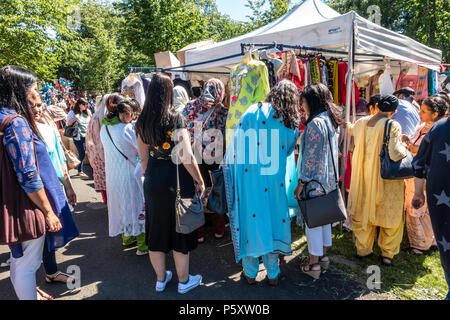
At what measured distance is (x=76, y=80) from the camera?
91.0ft

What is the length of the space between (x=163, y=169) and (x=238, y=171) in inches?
26.1

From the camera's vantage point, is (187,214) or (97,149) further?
(97,149)

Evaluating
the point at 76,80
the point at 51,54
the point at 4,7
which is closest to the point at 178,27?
the point at 51,54

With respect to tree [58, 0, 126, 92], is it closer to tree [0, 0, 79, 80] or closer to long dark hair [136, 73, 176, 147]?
tree [0, 0, 79, 80]

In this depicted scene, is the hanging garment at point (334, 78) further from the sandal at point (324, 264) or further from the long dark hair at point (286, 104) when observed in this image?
the sandal at point (324, 264)

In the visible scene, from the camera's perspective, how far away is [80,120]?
6.86 meters

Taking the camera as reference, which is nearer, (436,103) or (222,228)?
(436,103)

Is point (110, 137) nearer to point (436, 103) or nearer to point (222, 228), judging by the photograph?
point (222, 228)

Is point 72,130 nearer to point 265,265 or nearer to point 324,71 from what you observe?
point 324,71

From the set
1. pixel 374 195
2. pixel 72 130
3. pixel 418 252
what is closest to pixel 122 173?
pixel 374 195

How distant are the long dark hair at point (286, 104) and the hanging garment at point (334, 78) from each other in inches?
73.9

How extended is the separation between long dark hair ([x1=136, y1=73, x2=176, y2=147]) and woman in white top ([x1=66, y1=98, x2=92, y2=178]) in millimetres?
5246

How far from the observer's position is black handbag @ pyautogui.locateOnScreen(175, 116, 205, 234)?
7.36 feet

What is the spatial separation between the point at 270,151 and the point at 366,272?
162 centimetres
